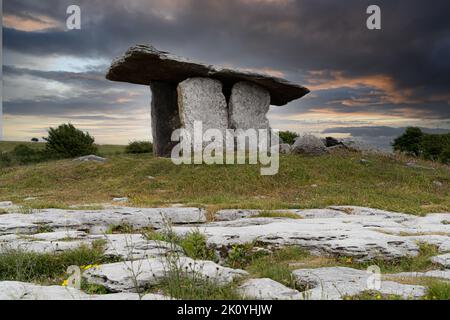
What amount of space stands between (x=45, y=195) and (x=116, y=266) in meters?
11.9

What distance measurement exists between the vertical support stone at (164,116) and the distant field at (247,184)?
5.74m

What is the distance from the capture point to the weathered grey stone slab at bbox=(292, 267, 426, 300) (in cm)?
433

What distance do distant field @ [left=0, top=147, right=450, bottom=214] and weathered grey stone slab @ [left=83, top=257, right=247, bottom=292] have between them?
6.39m

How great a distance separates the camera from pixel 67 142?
3391 cm

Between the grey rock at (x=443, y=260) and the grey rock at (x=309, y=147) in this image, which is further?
the grey rock at (x=309, y=147)

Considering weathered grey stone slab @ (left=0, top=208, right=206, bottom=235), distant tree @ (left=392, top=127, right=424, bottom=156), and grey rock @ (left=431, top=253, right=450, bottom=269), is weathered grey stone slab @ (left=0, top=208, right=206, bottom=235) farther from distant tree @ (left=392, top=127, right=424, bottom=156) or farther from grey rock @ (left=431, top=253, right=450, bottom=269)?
distant tree @ (left=392, top=127, right=424, bottom=156)

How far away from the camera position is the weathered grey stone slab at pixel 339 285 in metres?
4.33

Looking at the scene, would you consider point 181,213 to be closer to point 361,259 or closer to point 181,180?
point 361,259

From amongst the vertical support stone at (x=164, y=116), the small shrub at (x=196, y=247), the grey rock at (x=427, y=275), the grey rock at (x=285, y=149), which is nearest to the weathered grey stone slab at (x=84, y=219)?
the small shrub at (x=196, y=247)

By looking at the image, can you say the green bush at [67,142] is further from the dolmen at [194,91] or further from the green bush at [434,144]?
the green bush at [434,144]

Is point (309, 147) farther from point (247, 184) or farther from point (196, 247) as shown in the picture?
point (196, 247)

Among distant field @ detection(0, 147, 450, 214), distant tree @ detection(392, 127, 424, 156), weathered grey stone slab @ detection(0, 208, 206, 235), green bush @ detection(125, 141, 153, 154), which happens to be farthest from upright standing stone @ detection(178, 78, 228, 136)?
distant tree @ detection(392, 127, 424, 156)

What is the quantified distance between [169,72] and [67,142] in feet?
44.1
